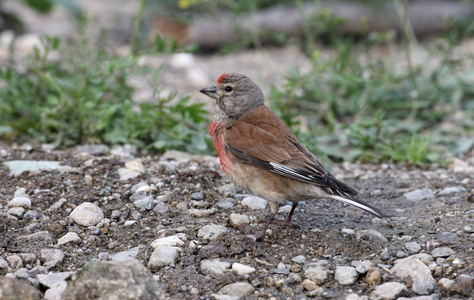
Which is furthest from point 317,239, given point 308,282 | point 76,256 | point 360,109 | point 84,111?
point 360,109

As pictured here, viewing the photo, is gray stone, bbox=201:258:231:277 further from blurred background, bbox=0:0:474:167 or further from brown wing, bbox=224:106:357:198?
blurred background, bbox=0:0:474:167

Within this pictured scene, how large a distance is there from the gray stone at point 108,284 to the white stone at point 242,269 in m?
0.64

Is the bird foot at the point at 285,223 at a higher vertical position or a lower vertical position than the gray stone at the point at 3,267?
higher

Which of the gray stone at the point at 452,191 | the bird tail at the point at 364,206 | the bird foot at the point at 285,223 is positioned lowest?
the bird foot at the point at 285,223

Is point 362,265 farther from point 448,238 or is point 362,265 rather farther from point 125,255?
point 125,255

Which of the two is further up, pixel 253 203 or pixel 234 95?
pixel 234 95

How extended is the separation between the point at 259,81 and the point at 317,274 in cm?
428

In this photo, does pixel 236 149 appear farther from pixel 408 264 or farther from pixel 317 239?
pixel 408 264

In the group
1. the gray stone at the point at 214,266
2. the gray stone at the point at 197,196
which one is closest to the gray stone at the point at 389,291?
the gray stone at the point at 214,266

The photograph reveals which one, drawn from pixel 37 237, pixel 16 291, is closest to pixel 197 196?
pixel 37 237

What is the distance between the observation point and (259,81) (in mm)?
7039

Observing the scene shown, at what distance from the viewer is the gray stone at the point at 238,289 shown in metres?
2.91

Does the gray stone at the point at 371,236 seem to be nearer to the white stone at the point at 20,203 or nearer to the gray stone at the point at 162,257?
the gray stone at the point at 162,257

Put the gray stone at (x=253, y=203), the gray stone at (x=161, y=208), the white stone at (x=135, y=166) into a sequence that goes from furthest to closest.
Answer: the white stone at (x=135, y=166), the gray stone at (x=253, y=203), the gray stone at (x=161, y=208)
